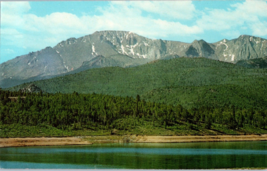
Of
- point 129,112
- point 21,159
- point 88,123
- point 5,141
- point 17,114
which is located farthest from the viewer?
point 129,112

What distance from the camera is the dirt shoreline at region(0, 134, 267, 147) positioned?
389 feet

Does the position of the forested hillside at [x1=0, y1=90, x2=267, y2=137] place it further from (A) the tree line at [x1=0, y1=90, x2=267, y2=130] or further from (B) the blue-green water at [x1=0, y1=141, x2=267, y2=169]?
(B) the blue-green water at [x1=0, y1=141, x2=267, y2=169]

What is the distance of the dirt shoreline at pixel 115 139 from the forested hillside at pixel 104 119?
402 cm

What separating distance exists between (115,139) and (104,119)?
15.6 meters

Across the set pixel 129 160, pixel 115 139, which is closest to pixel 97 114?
pixel 115 139

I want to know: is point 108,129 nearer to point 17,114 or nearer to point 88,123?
point 88,123

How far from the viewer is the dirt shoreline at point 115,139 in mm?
118625

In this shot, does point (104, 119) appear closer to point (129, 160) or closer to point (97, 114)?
point (97, 114)

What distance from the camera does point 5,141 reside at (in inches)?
4621

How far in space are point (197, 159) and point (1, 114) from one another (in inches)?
2946

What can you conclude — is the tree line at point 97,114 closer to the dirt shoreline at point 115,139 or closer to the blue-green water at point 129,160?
the dirt shoreline at point 115,139

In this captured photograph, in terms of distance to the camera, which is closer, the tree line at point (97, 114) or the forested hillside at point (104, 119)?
the forested hillside at point (104, 119)

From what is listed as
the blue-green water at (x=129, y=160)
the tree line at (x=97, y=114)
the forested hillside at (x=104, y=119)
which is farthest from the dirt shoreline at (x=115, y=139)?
the blue-green water at (x=129, y=160)

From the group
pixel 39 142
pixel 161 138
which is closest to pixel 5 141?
pixel 39 142
